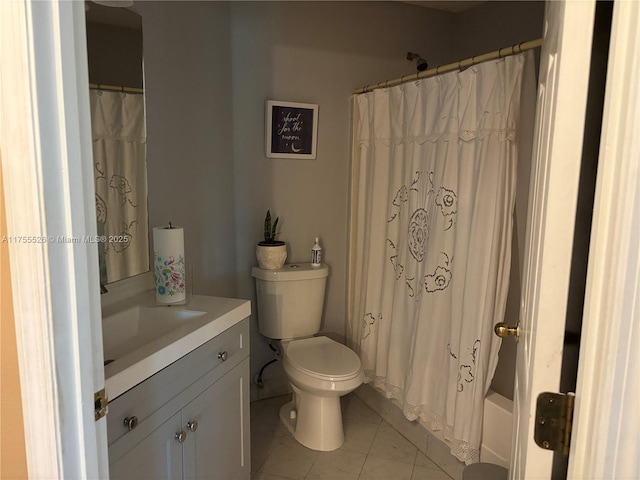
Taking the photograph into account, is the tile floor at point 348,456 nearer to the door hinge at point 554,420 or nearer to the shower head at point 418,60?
the door hinge at point 554,420

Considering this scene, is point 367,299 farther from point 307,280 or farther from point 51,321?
point 51,321

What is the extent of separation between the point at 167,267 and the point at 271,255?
825 millimetres

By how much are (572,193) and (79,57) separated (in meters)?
0.76

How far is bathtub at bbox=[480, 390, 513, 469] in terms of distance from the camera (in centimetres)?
182

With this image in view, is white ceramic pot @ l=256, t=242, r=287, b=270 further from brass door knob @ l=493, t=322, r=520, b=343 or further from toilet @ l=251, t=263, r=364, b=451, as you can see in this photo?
brass door knob @ l=493, t=322, r=520, b=343

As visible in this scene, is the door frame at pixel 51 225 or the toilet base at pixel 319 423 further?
the toilet base at pixel 319 423

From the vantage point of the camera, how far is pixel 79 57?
0.71 m

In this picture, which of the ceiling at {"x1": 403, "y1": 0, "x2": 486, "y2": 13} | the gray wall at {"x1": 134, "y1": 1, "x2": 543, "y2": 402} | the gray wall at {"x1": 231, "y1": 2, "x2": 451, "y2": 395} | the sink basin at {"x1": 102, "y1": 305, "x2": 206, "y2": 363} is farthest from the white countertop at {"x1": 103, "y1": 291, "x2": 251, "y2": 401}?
the ceiling at {"x1": 403, "y1": 0, "x2": 486, "y2": 13}

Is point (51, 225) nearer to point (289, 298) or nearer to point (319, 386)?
point (319, 386)

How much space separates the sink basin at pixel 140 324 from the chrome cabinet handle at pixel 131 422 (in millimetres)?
395

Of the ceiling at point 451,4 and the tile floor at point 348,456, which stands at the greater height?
the ceiling at point 451,4

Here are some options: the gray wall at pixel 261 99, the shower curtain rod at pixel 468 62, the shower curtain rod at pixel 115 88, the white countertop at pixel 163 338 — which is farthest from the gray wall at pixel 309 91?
the white countertop at pixel 163 338

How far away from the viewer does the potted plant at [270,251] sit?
8.09 feet

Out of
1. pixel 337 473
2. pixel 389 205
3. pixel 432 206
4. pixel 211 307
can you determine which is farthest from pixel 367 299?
pixel 211 307
